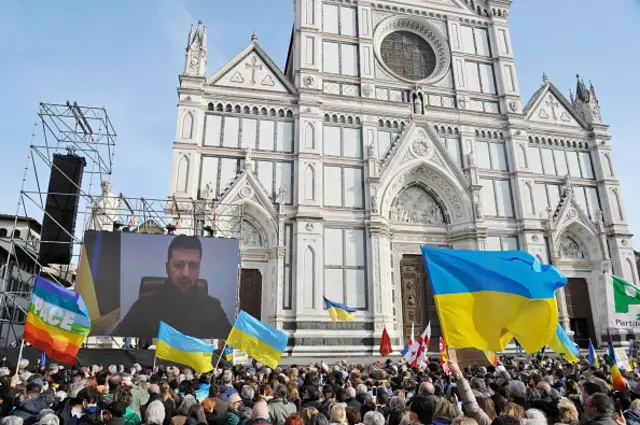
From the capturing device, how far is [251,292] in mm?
21078

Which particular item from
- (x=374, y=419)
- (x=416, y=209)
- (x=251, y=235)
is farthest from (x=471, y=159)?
(x=374, y=419)

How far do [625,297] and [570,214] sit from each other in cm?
1694

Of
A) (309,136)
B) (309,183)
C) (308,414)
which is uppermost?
(309,136)

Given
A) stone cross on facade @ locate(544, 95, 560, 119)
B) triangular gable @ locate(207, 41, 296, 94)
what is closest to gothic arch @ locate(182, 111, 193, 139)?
triangular gable @ locate(207, 41, 296, 94)

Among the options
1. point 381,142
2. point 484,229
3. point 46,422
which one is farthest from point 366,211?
point 46,422

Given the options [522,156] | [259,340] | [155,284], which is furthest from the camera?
[522,156]

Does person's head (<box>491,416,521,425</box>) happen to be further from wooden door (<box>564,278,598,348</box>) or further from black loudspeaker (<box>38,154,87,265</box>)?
wooden door (<box>564,278,598,348</box>)

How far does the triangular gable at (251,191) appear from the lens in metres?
21.5

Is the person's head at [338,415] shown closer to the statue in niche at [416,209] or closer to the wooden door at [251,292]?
the wooden door at [251,292]

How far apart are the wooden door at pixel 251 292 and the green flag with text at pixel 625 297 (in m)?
14.9

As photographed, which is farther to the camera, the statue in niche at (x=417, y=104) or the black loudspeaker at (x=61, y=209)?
the statue in niche at (x=417, y=104)

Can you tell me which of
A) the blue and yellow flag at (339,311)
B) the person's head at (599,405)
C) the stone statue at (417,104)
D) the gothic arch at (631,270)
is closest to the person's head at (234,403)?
the person's head at (599,405)

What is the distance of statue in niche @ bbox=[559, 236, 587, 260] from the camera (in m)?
24.8

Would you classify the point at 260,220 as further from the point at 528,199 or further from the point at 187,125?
the point at 528,199
